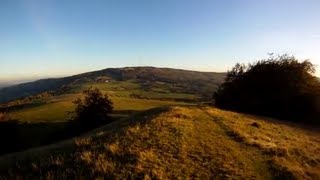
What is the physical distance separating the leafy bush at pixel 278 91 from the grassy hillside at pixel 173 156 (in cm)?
2254

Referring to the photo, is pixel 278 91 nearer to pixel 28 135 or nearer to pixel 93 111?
pixel 93 111

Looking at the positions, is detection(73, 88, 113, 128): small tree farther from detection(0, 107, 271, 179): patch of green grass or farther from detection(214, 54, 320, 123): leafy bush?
detection(0, 107, 271, 179): patch of green grass

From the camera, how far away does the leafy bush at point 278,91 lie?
48812 mm

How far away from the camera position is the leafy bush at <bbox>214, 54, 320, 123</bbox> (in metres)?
48.8

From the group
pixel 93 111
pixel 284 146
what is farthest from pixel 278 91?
pixel 93 111

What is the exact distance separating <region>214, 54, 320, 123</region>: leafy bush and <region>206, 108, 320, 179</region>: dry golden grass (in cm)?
1736

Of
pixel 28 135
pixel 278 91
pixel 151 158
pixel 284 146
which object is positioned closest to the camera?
pixel 151 158

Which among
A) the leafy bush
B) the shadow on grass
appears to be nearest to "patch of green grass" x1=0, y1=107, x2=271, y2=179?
the leafy bush

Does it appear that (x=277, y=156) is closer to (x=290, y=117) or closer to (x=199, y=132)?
(x=199, y=132)

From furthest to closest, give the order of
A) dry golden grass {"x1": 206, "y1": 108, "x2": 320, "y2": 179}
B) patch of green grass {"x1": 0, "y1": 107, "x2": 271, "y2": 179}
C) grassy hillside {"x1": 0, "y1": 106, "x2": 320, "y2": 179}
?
dry golden grass {"x1": 206, "y1": 108, "x2": 320, "y2": 179} → grassy hillside {"x1": 0, "y1": 106, "x2": 320, "y2": 179} → patch of green grass {"x1": 0, "y1": 107, "x2": 271, "y2": 179}

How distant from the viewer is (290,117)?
162 feet

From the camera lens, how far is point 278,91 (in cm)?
5119

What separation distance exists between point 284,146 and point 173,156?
991 centimetres

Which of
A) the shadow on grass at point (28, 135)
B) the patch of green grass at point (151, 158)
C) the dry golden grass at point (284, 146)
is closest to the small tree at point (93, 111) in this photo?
the shadow on grass at point (28, 135)
